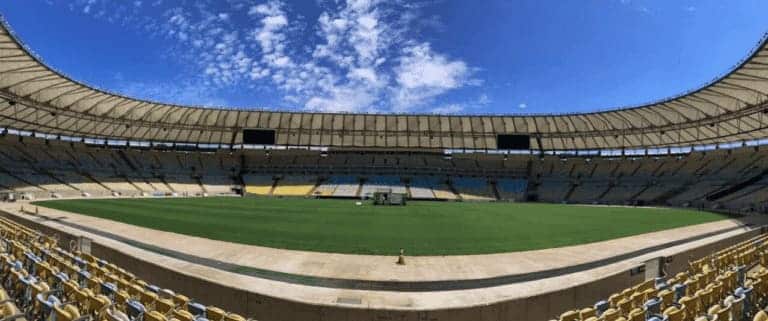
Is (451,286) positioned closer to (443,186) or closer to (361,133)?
(443,186)

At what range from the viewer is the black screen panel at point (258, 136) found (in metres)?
68.6

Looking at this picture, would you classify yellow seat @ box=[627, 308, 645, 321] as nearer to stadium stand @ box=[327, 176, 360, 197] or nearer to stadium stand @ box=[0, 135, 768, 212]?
stadium stand @ box=[0, 135, 768, 212]

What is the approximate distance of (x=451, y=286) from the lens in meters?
9.98

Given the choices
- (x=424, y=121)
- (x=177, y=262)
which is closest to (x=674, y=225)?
(x=177, y=262)

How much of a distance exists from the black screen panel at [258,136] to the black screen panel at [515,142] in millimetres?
37502

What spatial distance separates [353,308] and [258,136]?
6489cm

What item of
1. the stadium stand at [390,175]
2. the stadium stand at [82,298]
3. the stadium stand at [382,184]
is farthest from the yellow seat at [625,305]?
the stadium stand at [382,184]

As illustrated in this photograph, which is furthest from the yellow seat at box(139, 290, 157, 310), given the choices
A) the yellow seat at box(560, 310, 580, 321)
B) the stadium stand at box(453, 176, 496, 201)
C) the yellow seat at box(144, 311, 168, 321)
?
the stadium stand at box(453, 176, 496, 201)

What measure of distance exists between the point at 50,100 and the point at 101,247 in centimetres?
4208

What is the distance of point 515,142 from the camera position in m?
69.1

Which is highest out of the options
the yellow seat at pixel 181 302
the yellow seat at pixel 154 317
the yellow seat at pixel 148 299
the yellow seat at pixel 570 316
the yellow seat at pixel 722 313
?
the yellow seat at pixel 722 313

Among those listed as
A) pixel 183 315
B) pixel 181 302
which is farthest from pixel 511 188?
pixel 183 315

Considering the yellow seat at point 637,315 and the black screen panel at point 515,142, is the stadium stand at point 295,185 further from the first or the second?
the yellow seat at point 637,315

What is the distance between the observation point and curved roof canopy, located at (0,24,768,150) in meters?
38.1
